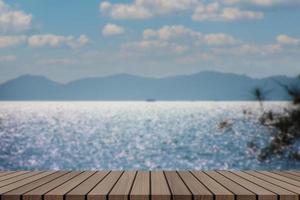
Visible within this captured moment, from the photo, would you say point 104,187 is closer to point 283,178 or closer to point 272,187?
point 272,187

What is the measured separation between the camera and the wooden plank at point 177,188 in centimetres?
432

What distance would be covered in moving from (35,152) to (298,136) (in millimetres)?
33683

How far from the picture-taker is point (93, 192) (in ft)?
14.5

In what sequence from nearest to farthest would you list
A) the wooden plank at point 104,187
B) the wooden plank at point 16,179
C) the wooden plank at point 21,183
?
the wooden plank at point 104,187, the wooden plank at point 21,183, the wooden plank at point 16,179

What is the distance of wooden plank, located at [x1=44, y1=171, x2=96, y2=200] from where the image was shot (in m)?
4.29

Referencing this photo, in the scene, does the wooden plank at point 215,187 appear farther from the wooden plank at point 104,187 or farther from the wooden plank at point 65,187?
the wooden plank at point 65,187

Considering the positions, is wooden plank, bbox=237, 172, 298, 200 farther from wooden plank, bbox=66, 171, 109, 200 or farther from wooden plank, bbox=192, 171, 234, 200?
wooden plank, bbox=66, 171, 109, 200

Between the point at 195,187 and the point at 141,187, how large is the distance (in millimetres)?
389

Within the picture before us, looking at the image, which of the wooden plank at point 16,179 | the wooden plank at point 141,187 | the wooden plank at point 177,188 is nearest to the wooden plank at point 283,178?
the wooden plank at point 177,188

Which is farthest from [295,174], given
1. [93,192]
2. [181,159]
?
[181,159]

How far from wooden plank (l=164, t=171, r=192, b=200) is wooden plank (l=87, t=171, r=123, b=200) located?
43 centimetres

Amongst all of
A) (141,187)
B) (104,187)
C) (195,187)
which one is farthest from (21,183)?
(195,187)

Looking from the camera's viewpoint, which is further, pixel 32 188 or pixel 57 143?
pixel 57 143

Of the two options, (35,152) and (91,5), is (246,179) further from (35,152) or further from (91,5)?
(91,5)
